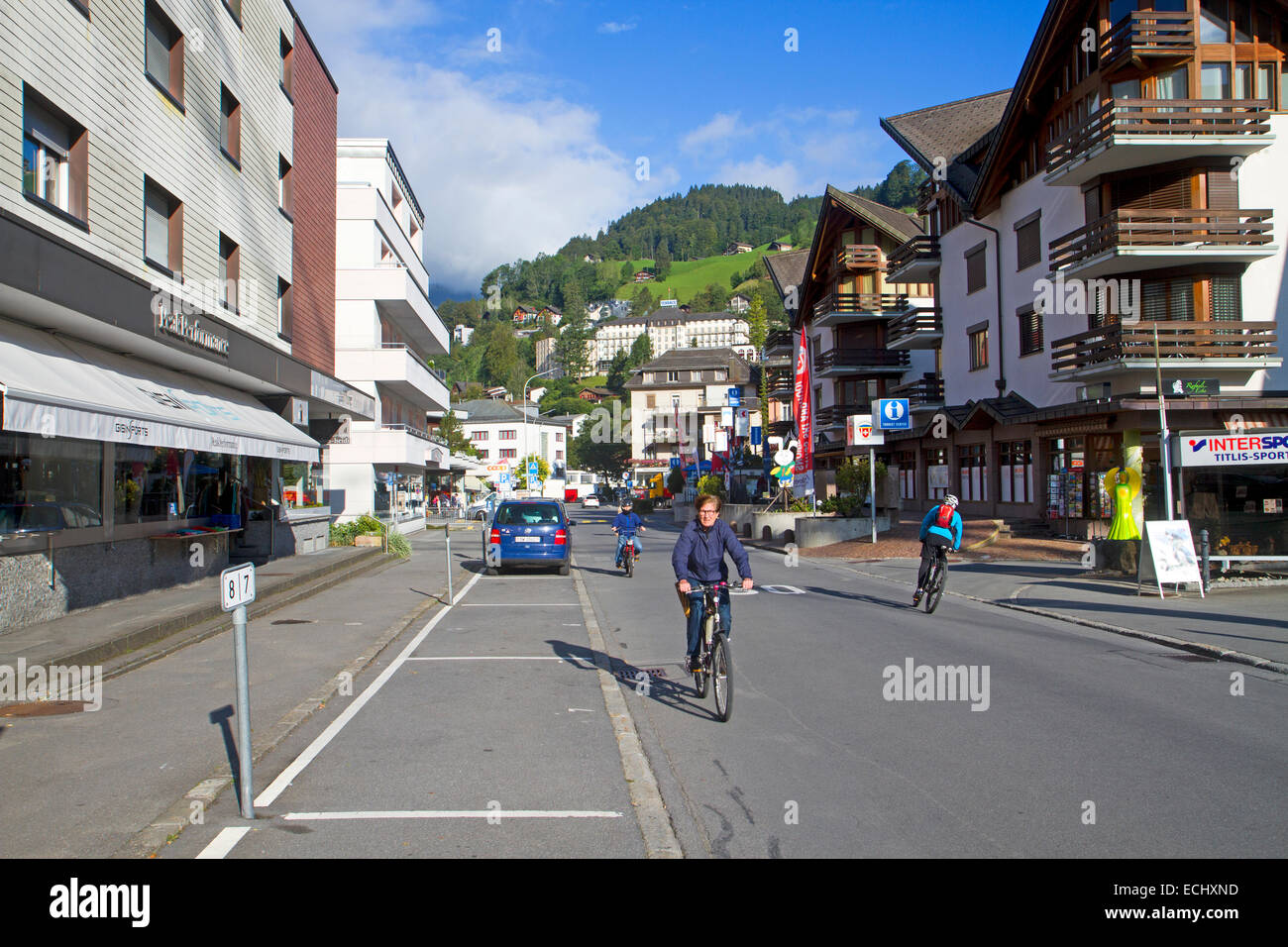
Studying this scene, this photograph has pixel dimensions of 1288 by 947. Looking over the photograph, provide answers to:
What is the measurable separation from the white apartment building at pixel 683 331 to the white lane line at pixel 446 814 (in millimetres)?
151758

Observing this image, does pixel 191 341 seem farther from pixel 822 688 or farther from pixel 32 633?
pixel 822 688

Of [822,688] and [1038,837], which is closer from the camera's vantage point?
[1038,837]

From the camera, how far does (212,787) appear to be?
567 cm

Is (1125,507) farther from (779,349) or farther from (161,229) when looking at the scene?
(779,349)

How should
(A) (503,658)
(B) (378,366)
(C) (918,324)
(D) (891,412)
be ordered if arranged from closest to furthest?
(A) (503,658), (D) (891,412), (B) (378,366), (C) (918,324)

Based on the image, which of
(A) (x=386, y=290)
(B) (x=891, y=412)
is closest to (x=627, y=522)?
(B) (x=891, y=412)

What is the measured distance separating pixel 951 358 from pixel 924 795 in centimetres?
3247

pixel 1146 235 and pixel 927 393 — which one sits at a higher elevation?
pixel 1146 235

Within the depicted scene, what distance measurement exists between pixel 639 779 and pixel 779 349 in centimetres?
5542

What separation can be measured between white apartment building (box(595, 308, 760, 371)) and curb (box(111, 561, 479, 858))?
5852 inches

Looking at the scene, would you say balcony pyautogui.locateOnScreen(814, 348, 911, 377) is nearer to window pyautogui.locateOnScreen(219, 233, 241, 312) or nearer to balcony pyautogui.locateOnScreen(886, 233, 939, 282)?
balcony pyautogui.locateOnScreen(886, 233, 939, 282)

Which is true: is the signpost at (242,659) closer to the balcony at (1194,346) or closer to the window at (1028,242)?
the balcony at (1194,346)
